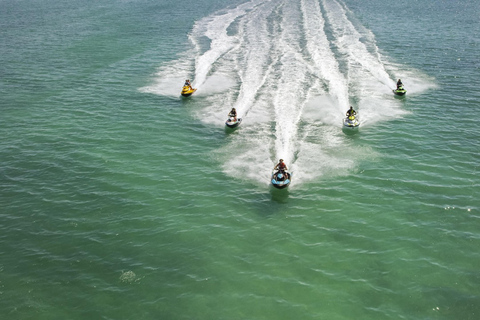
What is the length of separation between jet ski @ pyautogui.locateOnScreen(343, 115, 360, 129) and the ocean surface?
0.92 metres

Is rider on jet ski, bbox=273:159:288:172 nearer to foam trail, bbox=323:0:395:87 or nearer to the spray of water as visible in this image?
the spray of water

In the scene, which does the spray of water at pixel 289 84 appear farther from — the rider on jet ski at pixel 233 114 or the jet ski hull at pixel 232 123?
the rider on jet ski at pixel 233 114

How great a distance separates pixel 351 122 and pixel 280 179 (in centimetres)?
1419

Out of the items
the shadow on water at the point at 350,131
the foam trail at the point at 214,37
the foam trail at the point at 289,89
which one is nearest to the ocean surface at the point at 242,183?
the foam trail at the point at 289,89

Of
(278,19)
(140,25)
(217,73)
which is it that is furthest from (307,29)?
(140,25)

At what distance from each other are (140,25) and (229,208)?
232 feet

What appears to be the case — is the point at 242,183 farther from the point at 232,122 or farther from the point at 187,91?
the point at 187,91

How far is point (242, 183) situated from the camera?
33.0 meters

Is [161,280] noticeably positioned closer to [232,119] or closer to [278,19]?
[232,119]

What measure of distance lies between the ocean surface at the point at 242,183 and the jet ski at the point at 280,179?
42.0 inches

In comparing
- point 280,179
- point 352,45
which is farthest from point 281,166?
point 352,45

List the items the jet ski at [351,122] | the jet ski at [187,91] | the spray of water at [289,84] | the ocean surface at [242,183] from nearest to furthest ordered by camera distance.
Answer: the ocean surface at [242,183] → the spray of water at [289,84] → the jet ski at [351,122] → the jet ski at [187,91]

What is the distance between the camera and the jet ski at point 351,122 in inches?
1610

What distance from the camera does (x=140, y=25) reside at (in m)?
87.6
